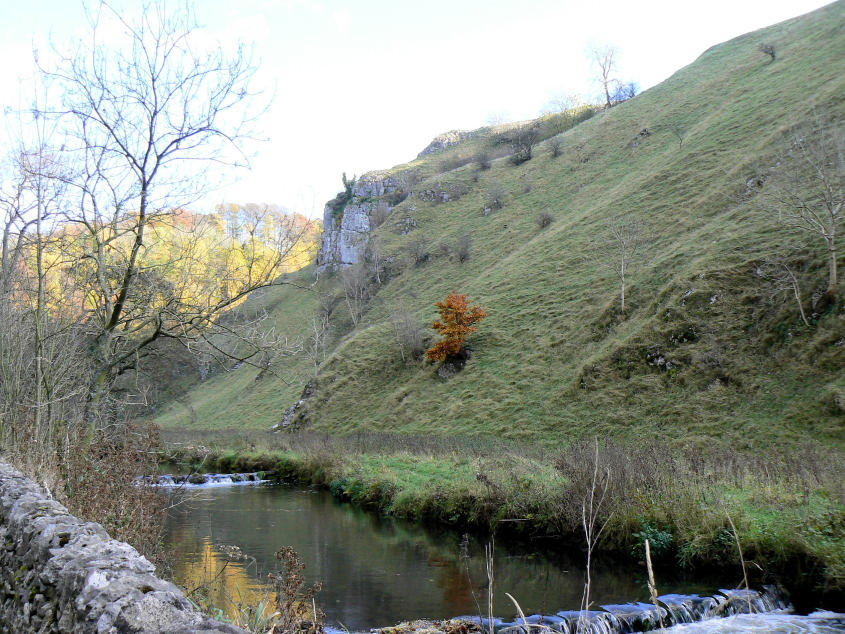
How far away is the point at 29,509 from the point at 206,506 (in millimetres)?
13026

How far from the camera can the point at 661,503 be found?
9.91 meters

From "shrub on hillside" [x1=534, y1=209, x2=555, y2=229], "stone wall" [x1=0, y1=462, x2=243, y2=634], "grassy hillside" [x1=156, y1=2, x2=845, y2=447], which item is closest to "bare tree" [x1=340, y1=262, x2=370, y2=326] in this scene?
"grassy hillside" [x1=156, y1=2, x2=845, y2=447]

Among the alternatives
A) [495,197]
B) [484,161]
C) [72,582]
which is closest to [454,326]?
[495,197]

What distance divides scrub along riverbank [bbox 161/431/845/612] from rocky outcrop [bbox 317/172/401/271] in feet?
166

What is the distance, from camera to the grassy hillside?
65.4ft

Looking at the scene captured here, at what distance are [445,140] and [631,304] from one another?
89284 millimetres

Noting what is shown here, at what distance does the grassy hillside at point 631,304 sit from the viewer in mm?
19922

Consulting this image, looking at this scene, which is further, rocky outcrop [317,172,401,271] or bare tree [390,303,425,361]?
rocky outcrop [317,172,401,271]

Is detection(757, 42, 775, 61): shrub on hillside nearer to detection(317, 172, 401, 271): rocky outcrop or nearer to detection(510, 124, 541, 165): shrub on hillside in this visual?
detection(510, 124, 541, 165): shrub on hillside

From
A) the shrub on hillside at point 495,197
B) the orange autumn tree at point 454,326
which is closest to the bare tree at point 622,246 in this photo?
the orange autumn tree at point 454,326

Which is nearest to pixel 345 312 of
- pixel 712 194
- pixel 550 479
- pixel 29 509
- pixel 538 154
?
pixel 538 154

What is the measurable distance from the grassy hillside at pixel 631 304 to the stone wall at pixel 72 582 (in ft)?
9.23

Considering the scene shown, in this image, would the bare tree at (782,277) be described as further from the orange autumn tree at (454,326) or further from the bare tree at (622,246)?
the orange autumn tree at (454,326)

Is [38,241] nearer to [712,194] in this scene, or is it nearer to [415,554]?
[415,554]
